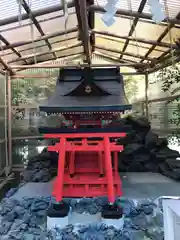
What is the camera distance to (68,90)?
3730 mm

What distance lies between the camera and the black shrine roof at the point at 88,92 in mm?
3330

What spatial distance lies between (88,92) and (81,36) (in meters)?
1.78

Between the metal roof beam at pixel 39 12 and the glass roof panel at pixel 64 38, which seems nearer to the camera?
the metal roof beam at pixel 39 12

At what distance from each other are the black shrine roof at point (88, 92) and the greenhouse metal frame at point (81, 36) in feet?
2.15

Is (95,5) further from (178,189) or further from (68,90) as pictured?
(178,189)

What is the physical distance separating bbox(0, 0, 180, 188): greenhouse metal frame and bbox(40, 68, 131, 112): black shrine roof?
66cm

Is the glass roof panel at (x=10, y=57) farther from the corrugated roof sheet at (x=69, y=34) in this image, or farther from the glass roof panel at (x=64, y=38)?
the glass roof panel at (x=64, y=38)

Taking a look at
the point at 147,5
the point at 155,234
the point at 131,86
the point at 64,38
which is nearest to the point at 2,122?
the point at 64,38

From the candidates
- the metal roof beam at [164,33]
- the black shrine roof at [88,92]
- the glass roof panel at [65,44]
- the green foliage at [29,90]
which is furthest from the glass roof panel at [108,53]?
the black shrine roof at [88,92]

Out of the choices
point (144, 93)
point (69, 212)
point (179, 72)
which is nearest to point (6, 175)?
point (69, 212)

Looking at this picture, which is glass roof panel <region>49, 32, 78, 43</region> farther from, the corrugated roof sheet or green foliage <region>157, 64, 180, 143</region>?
green foliage <region>157, 64, 180, 143</region>

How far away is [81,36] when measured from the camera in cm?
490

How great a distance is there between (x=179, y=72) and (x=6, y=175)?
15.3 feet

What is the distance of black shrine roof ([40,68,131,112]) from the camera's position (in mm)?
3330
